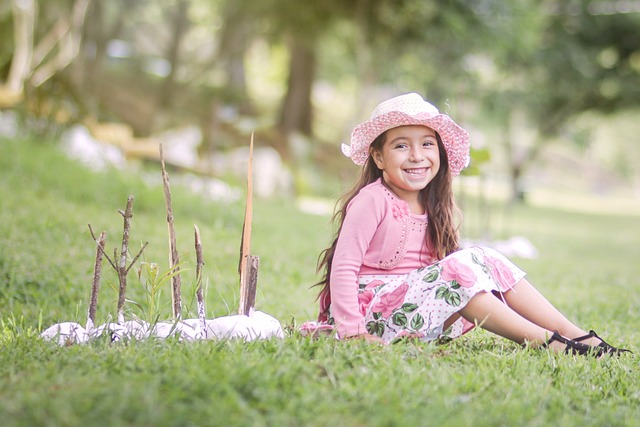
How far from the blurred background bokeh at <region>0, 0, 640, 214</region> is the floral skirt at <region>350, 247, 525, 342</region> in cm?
399

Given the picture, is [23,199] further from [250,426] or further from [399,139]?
[250,426]

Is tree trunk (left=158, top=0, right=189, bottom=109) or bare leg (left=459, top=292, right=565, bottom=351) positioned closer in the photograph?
bare leg (left=459, top=292, right=565, bottom=351)

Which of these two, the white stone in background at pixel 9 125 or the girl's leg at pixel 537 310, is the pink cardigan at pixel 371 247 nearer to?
the girl's leg at pixel 537 310

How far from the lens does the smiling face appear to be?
3549 millimetres

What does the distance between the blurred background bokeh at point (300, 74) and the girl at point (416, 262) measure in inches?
149

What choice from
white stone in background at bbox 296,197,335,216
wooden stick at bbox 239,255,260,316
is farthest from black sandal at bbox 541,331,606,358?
white stone in background at bbox 296,197,335,216

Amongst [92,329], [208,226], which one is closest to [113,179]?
[208,226]

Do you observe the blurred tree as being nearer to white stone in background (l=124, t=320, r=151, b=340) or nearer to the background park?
the background park

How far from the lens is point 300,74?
59.7 feet

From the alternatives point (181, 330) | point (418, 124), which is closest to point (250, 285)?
point (181, 330)

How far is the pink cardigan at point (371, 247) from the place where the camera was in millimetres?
3316

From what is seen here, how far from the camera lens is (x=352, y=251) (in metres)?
3.37

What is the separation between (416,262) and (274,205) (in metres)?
7.86

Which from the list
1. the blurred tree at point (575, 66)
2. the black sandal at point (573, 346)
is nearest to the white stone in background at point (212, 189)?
the black sandal at point (573, 346)
